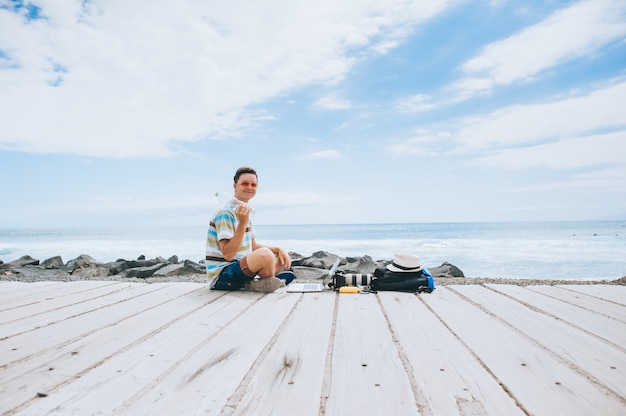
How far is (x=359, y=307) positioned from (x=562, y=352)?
1444 mm

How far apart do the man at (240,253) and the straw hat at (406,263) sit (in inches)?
45.4

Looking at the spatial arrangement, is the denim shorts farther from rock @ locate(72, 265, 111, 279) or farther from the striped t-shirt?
rock @ locate(72, 265, 111, 279)

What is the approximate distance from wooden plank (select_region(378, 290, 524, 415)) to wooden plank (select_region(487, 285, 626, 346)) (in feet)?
2.99

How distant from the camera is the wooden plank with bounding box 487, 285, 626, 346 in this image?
7.71 ft

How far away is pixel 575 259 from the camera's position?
14.8 meters

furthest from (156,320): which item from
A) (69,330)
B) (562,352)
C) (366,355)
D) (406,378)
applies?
(562,352)

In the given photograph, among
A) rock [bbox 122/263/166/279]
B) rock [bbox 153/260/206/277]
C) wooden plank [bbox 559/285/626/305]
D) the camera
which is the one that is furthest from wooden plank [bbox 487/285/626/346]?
rock [bbox 122/263/166/279]

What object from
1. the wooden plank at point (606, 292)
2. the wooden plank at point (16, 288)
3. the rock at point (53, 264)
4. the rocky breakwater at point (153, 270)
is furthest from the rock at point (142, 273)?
the wooden plank at point (606, 292)

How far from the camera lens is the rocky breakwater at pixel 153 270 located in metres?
8.10

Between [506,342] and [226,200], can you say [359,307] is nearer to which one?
[506,342]

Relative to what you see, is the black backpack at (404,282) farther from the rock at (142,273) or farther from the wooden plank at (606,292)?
the rock at (142,273)

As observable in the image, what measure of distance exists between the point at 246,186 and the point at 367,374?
2.60 metres

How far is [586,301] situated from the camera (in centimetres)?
328

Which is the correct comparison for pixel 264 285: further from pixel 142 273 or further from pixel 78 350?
pixel 142 273
